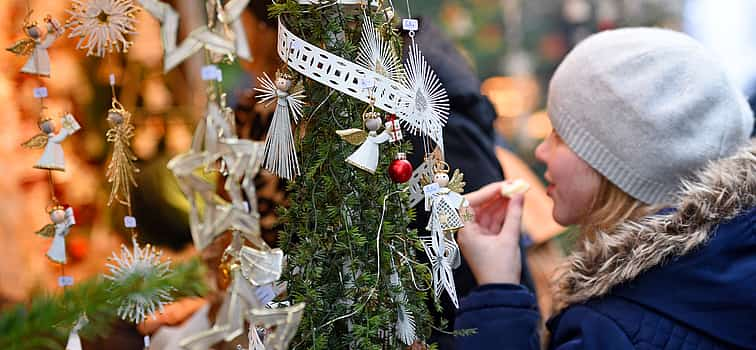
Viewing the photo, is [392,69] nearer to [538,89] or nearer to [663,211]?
[663,211]

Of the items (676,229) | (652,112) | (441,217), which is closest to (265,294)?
(441,217)

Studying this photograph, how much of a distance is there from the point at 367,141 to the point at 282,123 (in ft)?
0.33

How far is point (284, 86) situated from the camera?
0.80 meters

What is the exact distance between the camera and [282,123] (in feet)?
2.67

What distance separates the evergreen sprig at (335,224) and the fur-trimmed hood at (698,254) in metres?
0.52

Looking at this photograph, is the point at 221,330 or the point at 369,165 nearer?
the point at 221,330

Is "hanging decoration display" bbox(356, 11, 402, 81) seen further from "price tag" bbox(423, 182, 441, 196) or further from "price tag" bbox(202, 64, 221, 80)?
"price tag" bbox(202, 64, 221, 80)

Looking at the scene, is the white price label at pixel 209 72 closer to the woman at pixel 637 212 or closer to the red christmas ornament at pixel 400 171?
the red christmas ornament at pixel 400 171

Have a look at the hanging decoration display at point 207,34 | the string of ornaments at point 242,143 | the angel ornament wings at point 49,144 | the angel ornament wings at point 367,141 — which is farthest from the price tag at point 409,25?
the angel ornament wings at point 49,144

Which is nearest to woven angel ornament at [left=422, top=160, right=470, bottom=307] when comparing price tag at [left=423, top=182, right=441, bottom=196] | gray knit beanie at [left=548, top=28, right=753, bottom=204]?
price tag at [left=423, top=182, right=441, bottom=196]

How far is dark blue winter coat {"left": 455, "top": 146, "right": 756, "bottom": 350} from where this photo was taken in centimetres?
113

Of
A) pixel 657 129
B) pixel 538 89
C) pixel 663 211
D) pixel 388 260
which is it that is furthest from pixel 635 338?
pixel 538 89

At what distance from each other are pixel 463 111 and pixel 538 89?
242 cm

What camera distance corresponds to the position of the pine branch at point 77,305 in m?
0.46
